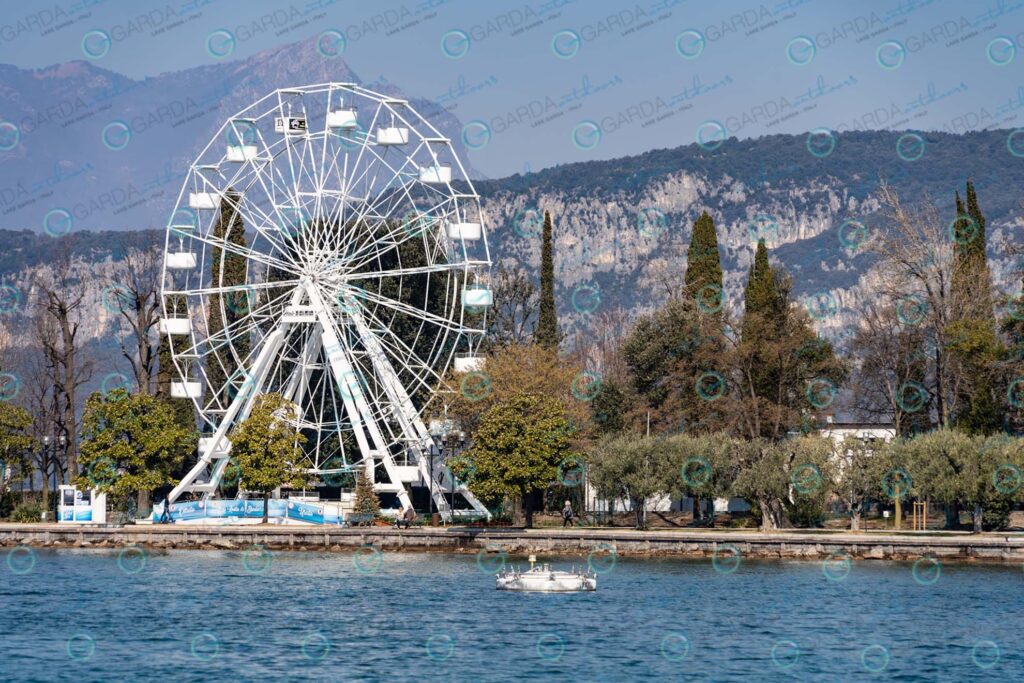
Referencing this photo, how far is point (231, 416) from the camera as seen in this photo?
78.8 m

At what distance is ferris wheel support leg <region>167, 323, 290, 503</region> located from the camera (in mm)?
78812

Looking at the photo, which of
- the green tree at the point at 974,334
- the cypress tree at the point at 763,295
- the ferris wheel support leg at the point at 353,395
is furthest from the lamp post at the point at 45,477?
the green tree at the point at 974,334

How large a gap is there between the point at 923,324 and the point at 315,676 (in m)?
52.8

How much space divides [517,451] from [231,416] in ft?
50.9

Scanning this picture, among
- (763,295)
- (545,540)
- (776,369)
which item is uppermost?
(763,295)

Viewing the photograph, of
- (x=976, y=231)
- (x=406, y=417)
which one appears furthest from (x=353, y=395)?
(x=976, y=231)

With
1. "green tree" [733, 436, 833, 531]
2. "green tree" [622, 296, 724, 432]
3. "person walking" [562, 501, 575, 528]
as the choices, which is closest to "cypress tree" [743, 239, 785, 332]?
"green tree" [622, 296, 724, 432]

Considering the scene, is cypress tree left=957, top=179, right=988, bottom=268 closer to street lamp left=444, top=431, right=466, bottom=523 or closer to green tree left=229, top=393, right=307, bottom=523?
street lamp left=444, top=431, right=466, bottom=523

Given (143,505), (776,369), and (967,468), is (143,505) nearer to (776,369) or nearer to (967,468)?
(776,369)

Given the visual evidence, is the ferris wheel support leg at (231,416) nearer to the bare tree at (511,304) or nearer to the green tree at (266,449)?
the green tree at (266,449)

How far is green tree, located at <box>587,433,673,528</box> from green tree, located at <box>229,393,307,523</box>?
15.0 meters

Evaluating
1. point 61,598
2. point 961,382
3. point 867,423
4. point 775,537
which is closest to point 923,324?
point 961,382

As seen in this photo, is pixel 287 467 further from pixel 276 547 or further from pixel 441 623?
pixel 441 623

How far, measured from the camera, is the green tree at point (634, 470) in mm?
75500
